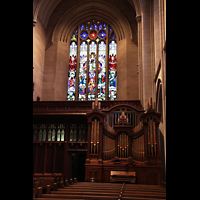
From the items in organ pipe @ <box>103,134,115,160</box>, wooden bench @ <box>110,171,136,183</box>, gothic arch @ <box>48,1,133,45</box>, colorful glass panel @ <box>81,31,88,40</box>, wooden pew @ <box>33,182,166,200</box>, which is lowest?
wooden bench @ <box>110,171,136,183</box>

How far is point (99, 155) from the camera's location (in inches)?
406

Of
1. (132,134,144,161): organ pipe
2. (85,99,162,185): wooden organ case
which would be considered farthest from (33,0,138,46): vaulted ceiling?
(132,134,144,161): organ pipe

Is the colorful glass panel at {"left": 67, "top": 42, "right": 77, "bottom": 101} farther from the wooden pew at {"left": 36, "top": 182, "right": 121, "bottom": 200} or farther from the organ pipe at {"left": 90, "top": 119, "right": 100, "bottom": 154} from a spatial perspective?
the wooden pew at {"left": 36, "top": 182, "right": 121, "bottom": 200}

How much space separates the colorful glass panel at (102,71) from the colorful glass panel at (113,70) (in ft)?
1.55

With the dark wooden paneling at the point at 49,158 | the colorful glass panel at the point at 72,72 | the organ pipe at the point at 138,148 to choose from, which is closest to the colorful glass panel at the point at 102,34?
the colorful glass panel at the point at 72,72

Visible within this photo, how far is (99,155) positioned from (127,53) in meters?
11.0

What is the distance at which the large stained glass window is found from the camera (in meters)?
19.9

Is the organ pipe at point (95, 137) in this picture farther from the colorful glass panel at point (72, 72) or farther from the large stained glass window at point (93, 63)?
the colorful glass panel at point (72, 72)

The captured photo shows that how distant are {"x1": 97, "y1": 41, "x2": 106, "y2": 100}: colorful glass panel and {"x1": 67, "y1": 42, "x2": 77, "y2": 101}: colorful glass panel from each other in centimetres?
196

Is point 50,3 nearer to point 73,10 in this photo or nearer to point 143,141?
point 73,10

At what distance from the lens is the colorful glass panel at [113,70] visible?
64.4 feet

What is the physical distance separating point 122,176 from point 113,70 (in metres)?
11.7
